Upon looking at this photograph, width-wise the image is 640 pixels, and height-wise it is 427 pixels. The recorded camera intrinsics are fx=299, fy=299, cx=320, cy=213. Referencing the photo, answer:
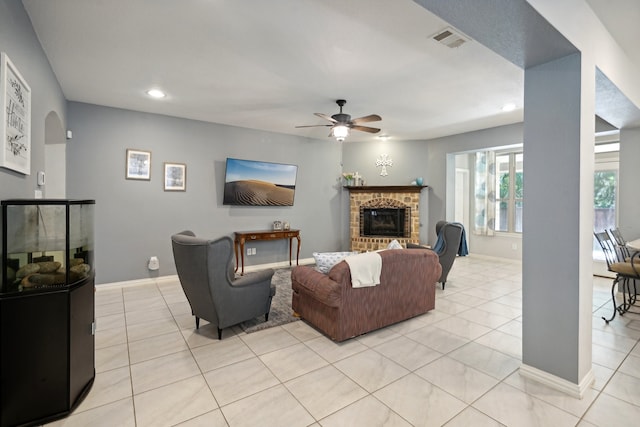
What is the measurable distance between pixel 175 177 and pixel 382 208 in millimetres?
4318

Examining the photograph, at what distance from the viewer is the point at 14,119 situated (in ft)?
6.50

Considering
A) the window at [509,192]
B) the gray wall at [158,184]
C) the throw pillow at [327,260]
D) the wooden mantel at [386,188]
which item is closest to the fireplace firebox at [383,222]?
the wooden mantel at [386,188]

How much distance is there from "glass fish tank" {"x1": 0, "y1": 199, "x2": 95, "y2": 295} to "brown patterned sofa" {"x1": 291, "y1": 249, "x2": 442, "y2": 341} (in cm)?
181

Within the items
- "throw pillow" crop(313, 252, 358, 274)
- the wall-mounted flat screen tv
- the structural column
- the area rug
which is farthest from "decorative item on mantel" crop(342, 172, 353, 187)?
the structural column

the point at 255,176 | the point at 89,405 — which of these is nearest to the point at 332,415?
the point at 89,405

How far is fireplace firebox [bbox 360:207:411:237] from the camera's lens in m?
6.88

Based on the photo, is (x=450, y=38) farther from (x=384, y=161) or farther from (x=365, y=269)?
(x=384, y=161)

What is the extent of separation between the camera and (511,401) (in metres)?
1.94

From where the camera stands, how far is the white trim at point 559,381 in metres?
1.99

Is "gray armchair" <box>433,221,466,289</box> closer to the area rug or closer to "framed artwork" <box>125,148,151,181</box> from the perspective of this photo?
the area rug

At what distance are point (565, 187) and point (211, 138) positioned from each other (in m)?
4.97

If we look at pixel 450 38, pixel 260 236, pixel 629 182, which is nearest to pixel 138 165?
Answer: pixel 260 236

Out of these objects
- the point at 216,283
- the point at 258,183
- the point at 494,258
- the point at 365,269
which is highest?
the point at 258,183

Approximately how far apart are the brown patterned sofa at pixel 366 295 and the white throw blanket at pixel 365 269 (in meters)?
0.05
